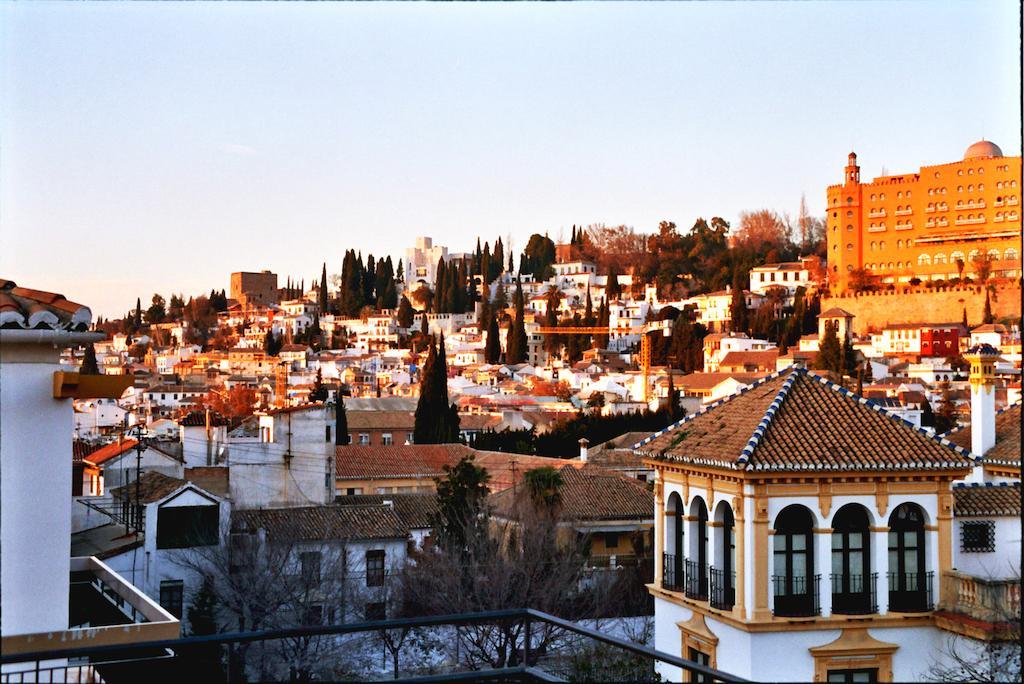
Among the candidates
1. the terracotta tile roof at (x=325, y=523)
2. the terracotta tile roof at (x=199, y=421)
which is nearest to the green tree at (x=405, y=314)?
the terracotta tile roof at (x=199, y=421)

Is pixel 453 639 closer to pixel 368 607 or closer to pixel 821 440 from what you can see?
pixel 368 607

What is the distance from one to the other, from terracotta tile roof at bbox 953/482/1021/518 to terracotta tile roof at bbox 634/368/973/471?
0.31 m

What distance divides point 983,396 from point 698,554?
240cm

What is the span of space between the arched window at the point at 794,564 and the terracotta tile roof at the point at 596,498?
20.3ft

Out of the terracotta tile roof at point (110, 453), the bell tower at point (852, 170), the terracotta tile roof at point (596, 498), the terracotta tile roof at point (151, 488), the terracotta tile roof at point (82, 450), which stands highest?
the bell tower at point (852, 170)

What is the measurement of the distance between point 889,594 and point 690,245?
4765 cm

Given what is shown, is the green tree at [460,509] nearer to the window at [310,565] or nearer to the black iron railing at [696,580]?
the window at [310,565]

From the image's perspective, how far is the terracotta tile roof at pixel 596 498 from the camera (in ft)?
40.9

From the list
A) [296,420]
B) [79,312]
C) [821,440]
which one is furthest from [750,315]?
[79,312]

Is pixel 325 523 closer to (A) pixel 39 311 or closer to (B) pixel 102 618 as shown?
(B) pixel 102 618

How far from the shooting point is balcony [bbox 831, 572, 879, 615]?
568 cm

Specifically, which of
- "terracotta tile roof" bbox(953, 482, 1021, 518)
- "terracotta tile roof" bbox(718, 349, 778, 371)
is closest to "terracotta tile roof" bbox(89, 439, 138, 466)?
"terracotta tile roof" bbox(953, 482, 1021, 518)

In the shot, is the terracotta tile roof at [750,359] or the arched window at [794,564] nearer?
the arched window at [794,564]

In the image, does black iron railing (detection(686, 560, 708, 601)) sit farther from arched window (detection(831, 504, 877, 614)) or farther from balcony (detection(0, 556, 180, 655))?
balcony (detection(0, 556, 180, 655))
